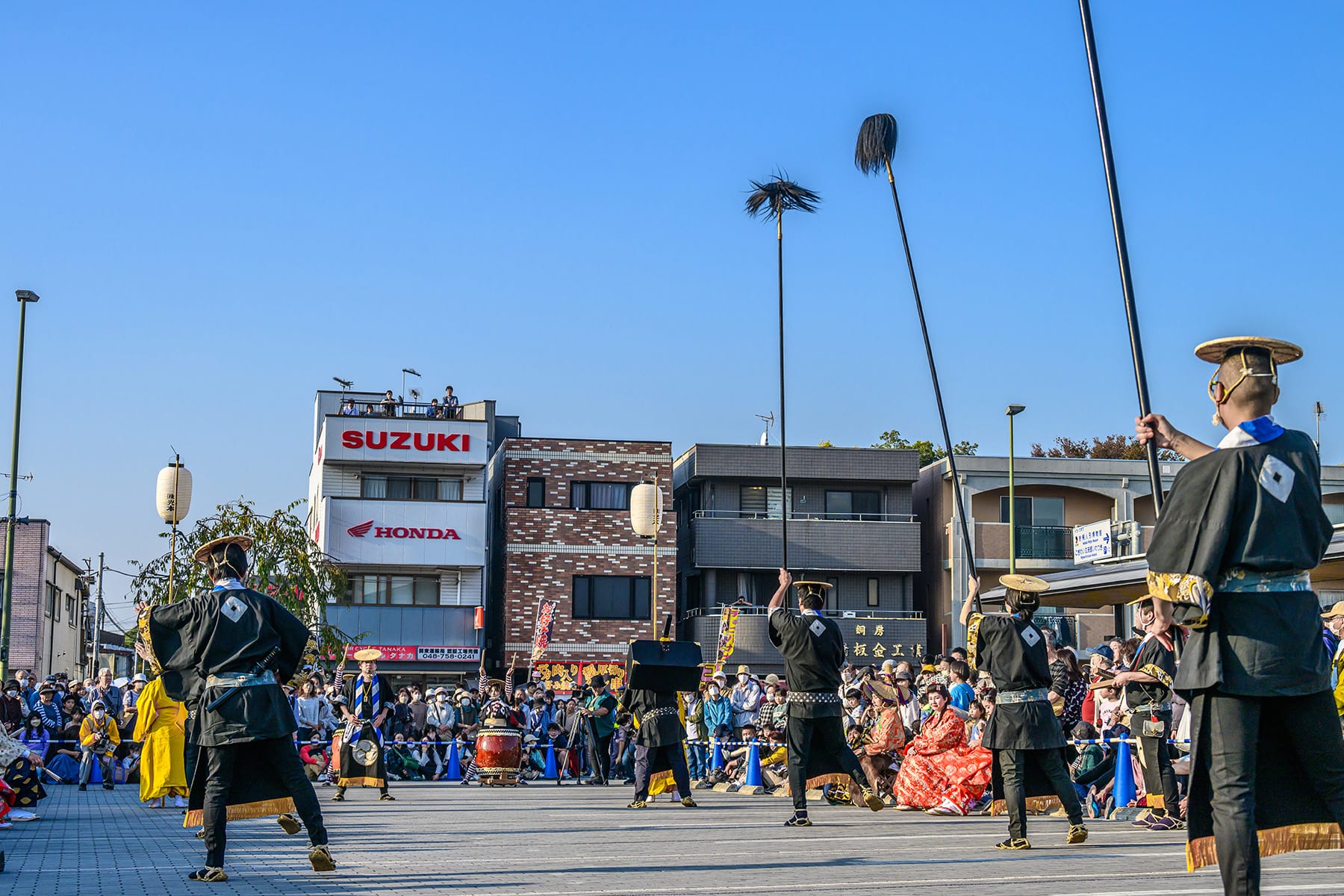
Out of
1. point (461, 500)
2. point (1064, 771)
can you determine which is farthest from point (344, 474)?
point (1064, 771)

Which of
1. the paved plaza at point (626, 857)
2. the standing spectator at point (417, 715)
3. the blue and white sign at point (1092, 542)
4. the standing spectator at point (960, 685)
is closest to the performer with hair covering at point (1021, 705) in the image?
the paved plaza at point (626, 857)

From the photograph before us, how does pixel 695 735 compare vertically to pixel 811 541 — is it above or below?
below

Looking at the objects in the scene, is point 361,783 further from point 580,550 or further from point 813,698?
point 580,550

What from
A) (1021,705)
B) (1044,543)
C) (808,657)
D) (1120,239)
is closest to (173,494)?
(808,657)

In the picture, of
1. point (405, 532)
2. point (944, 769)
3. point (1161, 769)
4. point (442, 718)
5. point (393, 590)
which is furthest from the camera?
point (393, 590)

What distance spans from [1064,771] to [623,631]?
99.2 ft

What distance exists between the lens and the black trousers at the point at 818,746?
1257 centimetres

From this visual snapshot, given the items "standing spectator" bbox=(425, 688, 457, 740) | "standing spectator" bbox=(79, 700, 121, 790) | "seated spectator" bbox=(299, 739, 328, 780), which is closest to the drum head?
"seated spectator" bbox=(299, 739, 328, 780)

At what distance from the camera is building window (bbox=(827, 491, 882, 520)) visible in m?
41.7

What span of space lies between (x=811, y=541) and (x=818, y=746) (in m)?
28.3

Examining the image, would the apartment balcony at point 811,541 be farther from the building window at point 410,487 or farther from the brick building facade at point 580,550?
the building window at point 410,487

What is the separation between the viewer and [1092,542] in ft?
124

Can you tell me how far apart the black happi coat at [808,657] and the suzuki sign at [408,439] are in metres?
28.7

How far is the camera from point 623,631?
4031 centimetres
